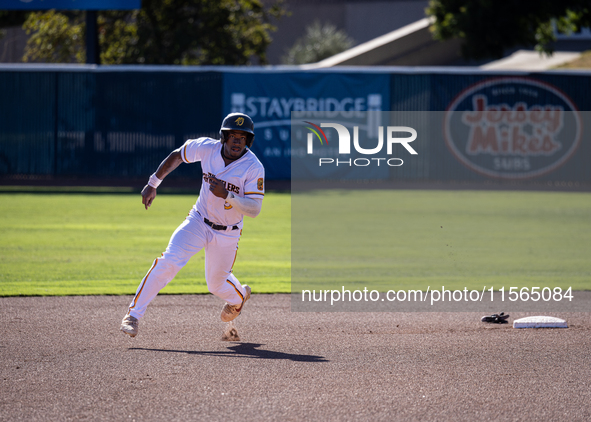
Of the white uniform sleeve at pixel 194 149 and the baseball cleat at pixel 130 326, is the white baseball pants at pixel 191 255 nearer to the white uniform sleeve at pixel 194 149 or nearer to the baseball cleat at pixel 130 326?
the baseball cleat at pixel 130 326

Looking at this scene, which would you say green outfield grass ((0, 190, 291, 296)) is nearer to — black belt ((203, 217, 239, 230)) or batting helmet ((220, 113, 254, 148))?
black belt ((203, 217, 239, 230))

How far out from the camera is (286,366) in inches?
241

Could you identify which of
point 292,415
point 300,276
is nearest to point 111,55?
point 300,276

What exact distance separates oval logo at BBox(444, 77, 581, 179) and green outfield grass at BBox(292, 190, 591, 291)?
10.1 feet

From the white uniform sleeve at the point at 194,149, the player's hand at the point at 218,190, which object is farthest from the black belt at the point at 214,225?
the white uniform sleeve at the point at 194,149

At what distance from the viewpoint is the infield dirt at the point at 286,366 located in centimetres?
502

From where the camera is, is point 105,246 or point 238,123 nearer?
point 238,123

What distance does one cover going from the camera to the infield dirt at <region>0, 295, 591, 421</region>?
502cm

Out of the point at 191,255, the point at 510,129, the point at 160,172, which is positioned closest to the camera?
the point at 191,255

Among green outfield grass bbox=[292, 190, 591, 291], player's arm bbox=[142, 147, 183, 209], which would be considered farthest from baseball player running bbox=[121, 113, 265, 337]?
green outfield grass bbox=[292, 190, 591, 291]

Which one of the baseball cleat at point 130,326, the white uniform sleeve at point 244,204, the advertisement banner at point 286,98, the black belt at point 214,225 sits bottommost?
the baseball cleat at point 130,326

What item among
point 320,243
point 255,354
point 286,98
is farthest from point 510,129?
point 255,354

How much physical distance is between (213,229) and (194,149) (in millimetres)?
808

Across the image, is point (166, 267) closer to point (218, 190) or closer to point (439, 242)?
point (218, 190)
